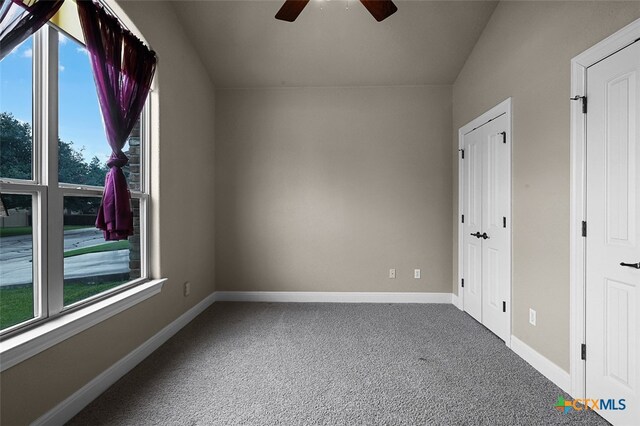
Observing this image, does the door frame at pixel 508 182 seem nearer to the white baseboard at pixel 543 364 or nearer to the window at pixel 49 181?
the white baseboard at pixel 543 364

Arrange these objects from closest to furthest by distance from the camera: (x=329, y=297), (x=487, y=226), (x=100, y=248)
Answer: (x=100, y=248), (x=487, y=226), (x=329, y=297)

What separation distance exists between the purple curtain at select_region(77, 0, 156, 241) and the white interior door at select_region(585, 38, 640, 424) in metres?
2.97

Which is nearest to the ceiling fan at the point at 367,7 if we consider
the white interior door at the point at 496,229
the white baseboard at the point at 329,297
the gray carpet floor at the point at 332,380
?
the white interior door at the point at 496,229

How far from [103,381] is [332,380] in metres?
1.48

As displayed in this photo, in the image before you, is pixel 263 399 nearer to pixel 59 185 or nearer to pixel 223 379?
pixel 223 379

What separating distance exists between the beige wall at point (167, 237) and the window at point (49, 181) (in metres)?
0.25

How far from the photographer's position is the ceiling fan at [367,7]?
1899 millimetres

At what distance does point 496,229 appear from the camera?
2.81 metres

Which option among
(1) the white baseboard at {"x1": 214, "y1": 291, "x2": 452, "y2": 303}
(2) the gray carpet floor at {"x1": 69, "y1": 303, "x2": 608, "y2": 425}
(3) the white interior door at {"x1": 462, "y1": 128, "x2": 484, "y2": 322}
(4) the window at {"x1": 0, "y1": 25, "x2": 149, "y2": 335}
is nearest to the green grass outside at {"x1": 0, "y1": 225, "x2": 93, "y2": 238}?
(4) the window at {"x1": 0, "y1": 25, "x2": 149, "y2": 335}

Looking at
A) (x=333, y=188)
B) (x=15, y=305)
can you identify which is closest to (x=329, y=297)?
(x=333, y=188)

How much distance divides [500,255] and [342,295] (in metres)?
1.86

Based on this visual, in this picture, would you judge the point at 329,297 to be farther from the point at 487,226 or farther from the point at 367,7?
the point at 367,7

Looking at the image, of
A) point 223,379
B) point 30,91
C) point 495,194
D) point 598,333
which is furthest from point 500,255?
point 30,91

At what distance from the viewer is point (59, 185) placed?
1.76 m
